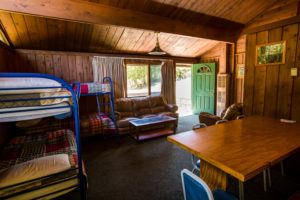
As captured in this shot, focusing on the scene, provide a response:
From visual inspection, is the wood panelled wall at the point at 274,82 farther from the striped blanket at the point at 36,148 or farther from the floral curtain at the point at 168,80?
the floral curtain at the point at 168,80

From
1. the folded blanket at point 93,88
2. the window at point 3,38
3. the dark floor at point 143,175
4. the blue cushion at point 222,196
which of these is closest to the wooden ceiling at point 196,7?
the folded blanket at point 93,88

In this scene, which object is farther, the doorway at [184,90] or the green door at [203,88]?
the doorway at [184,90]

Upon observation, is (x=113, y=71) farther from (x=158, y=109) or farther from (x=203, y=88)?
(x=203, y=88)

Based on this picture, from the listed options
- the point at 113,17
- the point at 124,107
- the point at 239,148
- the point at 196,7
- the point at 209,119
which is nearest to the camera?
the point at 239,148

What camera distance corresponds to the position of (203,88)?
6.07 metres

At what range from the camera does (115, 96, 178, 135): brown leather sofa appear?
14.7 feet

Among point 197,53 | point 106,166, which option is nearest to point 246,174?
point 106,166

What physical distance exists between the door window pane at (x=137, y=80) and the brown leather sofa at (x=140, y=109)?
0.61 meters

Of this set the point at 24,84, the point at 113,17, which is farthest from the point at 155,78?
the point at 24,84

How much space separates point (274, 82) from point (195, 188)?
94.4 inches

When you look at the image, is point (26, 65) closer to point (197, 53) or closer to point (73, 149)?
point (73, 149)

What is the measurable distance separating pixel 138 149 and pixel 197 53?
14.8 feet

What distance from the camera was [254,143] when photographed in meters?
1.47

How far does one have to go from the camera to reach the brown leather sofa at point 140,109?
14.7 feet
